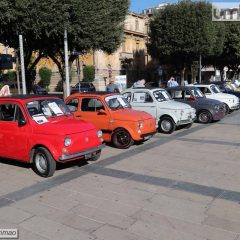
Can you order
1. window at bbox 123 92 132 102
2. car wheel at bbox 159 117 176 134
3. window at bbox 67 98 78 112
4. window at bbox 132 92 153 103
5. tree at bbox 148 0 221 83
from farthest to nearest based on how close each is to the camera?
tree at bbox 148 0 221 83 → window at bbox 123 92 132 102 → window at bbox 132 92 153 103 → car wheel at bbox 159 117 176 134 → window at bbox 67 98 78 112

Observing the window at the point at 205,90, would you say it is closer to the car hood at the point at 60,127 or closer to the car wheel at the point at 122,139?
the car wheel at the point at 122,139

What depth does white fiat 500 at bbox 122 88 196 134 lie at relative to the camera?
12.8m

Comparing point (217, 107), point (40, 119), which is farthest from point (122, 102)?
point (217, 107)

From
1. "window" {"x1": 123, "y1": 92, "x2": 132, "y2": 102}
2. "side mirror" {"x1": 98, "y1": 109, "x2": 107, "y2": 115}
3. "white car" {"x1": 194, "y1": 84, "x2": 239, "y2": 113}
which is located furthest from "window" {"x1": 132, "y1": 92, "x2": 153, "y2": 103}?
"white car" {"x1": 194, "y1": 84, "x2": 239, "y2": 113}

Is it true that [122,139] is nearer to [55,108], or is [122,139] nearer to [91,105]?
[91,105]

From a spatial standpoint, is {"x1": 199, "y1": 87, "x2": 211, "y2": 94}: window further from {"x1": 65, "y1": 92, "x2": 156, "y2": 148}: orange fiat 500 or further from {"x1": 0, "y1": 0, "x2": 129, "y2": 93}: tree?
{"x1": 65, "y1": 92, "x2": 156, "y2": 148}: orange fiat 500

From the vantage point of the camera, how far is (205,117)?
1517 centimetres

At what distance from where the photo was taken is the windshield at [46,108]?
7989 mm

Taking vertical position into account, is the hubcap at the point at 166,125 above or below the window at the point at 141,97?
below

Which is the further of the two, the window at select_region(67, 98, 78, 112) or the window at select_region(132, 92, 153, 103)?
the window at select_region(132, 92, 153, 103)

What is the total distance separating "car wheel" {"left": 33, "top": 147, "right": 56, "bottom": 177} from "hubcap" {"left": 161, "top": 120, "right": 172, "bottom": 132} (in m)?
6.10

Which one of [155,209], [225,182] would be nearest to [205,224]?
[155,209]

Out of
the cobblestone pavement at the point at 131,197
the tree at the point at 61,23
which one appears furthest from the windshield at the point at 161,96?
the tree at the point at 61,23

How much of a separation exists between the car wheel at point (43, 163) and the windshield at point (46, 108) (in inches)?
30.2
